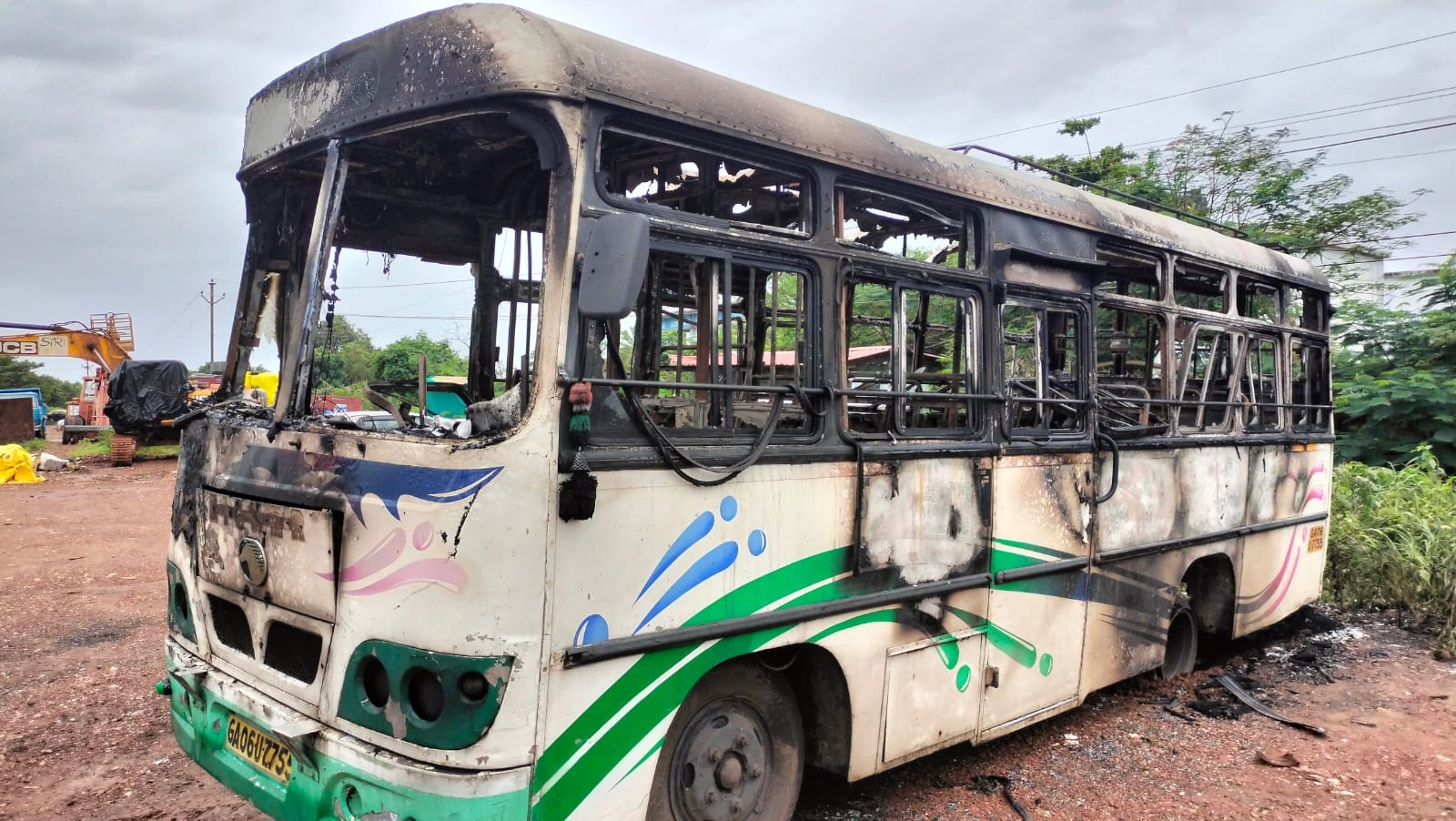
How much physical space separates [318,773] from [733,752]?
143 cm

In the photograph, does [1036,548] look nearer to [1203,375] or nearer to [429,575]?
[1203,375]

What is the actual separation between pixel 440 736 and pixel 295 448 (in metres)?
1.10

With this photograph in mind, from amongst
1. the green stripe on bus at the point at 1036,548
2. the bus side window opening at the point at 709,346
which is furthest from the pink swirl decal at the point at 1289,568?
the bus side window opening at the point at 709,346

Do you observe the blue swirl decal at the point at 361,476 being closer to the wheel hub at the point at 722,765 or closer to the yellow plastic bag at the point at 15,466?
the wheel hub at the point at 722,765

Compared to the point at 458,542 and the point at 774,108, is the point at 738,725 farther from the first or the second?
the point at 774,108

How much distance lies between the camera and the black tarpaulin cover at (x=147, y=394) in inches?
152

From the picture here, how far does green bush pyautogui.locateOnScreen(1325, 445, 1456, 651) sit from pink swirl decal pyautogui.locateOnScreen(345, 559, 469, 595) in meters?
8.01

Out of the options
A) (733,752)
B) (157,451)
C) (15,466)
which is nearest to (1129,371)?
(733,752)

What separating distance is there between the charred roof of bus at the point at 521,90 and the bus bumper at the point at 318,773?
77.9 inches

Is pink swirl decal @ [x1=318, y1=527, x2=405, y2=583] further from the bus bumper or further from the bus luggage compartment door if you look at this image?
the bus luggage compartment door

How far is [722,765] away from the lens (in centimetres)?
347

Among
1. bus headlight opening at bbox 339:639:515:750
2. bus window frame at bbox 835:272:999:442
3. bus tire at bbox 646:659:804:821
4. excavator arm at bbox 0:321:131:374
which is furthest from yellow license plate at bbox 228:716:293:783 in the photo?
excavator arm at bbox 0:321:131:374

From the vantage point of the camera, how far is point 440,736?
2.69 meters

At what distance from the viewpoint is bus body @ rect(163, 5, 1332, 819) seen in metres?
2.75
